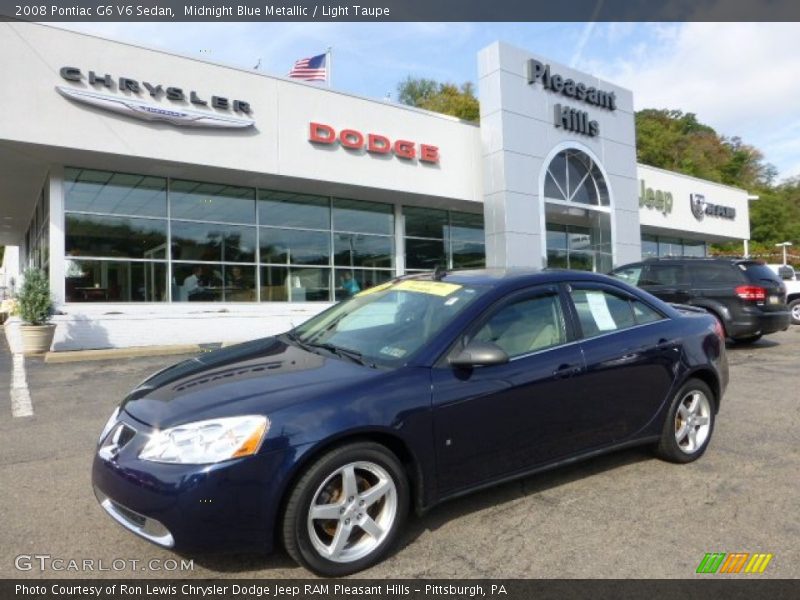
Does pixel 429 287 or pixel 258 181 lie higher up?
pixel 258 181

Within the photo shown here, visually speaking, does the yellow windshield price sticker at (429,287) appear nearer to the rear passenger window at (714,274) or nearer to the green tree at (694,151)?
the rear passenger window at (714,274)

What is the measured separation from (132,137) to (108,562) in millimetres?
10757

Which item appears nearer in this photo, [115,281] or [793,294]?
[115,281]

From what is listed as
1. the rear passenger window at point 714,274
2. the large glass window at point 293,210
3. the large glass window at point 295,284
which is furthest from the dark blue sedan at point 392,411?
the large glass window at point 293,210

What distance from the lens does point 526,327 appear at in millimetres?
3676

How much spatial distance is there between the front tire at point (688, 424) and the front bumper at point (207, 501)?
292 cm

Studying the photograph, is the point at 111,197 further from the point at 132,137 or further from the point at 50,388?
the point at 50,388

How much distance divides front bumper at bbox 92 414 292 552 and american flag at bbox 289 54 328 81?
14.2 m

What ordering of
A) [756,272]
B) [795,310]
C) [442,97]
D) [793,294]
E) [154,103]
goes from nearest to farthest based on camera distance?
[756,272]
[154,103]
[793,294]
[795,310]
[442,97]

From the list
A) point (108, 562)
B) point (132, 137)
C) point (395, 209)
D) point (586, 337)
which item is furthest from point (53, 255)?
point (586, 337)

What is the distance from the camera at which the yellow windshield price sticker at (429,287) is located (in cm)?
386

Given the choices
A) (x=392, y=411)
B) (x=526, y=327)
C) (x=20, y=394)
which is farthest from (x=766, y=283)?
(x=20, y=394)

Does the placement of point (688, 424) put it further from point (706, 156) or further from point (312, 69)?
point (706, 156)

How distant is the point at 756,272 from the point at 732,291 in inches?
24.7
